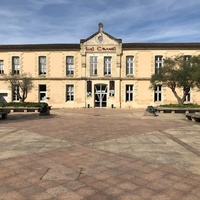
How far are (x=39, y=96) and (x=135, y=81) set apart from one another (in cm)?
1342

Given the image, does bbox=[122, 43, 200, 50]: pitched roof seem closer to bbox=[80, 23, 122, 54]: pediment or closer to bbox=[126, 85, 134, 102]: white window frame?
bbox=[80, 23, 122, 54]: pediment

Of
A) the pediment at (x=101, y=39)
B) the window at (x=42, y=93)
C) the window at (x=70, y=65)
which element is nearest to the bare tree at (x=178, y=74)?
the pediment at (x=101, y=39)

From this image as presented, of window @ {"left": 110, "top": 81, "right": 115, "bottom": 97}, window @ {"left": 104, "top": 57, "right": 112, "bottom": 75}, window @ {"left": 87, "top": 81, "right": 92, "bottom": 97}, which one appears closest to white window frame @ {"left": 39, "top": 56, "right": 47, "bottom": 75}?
window @ {"left": 87, "top": 81, "right": 92, "bottom": 97}

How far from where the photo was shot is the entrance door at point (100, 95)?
2879cm

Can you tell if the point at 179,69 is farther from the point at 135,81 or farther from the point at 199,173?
the point at 199,173

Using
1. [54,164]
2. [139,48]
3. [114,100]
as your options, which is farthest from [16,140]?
[139,48]

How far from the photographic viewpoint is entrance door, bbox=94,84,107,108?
28794 millimetres

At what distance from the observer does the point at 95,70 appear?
2858 cm

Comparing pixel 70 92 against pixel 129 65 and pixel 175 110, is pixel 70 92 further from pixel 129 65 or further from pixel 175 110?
pixel 175 110

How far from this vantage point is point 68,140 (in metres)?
8.04

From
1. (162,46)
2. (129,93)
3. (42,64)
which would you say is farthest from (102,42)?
(42,64)

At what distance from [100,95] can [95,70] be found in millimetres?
3468

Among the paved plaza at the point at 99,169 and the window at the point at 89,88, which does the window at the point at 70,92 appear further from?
the paved plaza at the point at 99,169

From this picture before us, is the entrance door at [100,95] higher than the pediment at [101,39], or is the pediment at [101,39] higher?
the pediment at [101,39]
